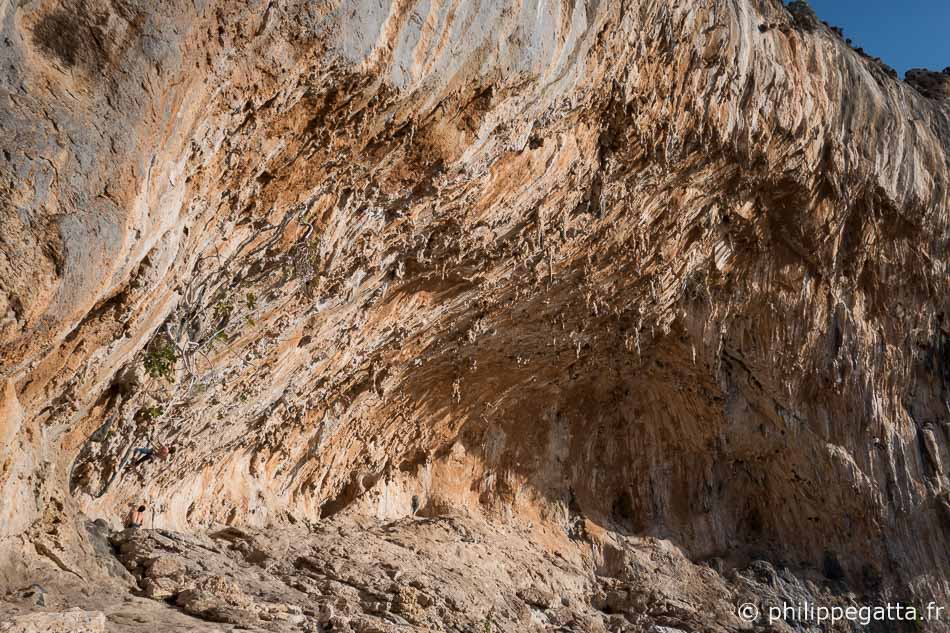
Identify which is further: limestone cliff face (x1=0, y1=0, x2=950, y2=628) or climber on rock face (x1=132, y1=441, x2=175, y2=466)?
climber on rock face (x1=132, y1=441, x2=175, y2=466)

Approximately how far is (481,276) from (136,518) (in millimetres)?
3654

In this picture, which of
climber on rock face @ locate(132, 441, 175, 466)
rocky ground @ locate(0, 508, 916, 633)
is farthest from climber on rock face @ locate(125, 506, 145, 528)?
climber on rock face @ locate(132, 441, 175, 466)

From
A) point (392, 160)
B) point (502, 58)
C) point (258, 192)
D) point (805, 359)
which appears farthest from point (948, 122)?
point (258, 192)

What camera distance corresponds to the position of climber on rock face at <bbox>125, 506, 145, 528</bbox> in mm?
5945

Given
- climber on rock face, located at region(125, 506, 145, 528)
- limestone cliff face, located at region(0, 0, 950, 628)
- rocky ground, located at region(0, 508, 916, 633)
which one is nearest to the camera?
limestone cliff face, located at region(0, 0, 950, 628)

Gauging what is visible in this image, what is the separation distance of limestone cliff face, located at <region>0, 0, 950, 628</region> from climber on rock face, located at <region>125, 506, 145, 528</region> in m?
0.08

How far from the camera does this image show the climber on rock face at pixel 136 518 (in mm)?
5945

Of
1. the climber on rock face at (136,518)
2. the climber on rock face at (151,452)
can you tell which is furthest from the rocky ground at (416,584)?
the climber on rock face at (151,452)

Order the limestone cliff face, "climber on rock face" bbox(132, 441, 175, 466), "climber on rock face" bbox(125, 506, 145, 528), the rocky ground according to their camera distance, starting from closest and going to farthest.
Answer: the limestone cliff face < the rocky ground < "climber on rock face" bbox(132, 441, 175, 466) < "climber on rock face" bbox(125, 506, 145, 528)

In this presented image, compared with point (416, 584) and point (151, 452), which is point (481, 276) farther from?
point (151, 452)

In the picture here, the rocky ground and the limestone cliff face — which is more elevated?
the limestone cliff face

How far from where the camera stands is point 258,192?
4914 millimetres

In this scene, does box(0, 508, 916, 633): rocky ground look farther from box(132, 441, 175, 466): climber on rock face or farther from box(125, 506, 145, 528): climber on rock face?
box(132, 441, 175, 466): climber on rock face

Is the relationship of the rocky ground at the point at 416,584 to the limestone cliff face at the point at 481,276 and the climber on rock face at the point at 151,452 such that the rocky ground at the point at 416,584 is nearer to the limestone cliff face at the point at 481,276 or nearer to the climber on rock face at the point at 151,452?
the limestone cliff face at the point at 481,276
